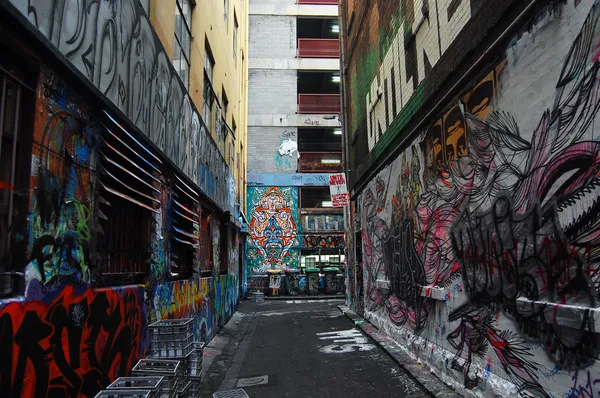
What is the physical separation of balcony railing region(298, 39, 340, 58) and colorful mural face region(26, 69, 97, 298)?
23407mm

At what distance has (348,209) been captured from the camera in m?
15.9

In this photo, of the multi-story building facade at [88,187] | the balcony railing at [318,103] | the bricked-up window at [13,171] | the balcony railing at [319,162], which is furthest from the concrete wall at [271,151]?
the bricked-up window at [13,171]

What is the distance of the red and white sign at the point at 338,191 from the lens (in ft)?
46.1

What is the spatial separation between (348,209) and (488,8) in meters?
11.3

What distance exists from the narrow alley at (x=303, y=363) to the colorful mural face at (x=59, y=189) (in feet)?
11.1

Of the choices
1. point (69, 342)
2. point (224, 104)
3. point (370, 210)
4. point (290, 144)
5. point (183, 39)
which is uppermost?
point (290, 144)

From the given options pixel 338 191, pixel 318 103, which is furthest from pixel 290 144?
pixel 338 191

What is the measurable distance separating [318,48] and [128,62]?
22.6 meters

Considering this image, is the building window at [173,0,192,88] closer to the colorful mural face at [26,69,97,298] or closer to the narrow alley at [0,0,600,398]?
the narrow alley at [0,0,600,398]

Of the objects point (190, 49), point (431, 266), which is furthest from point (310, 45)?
point (431, 266)

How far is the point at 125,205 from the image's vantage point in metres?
5.34

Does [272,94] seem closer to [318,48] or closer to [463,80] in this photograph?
[318,48]

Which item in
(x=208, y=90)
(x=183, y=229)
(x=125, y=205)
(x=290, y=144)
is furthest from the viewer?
(x=290, y=144)

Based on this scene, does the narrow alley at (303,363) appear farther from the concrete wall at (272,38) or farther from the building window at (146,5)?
the concrete wall at (272,38)
